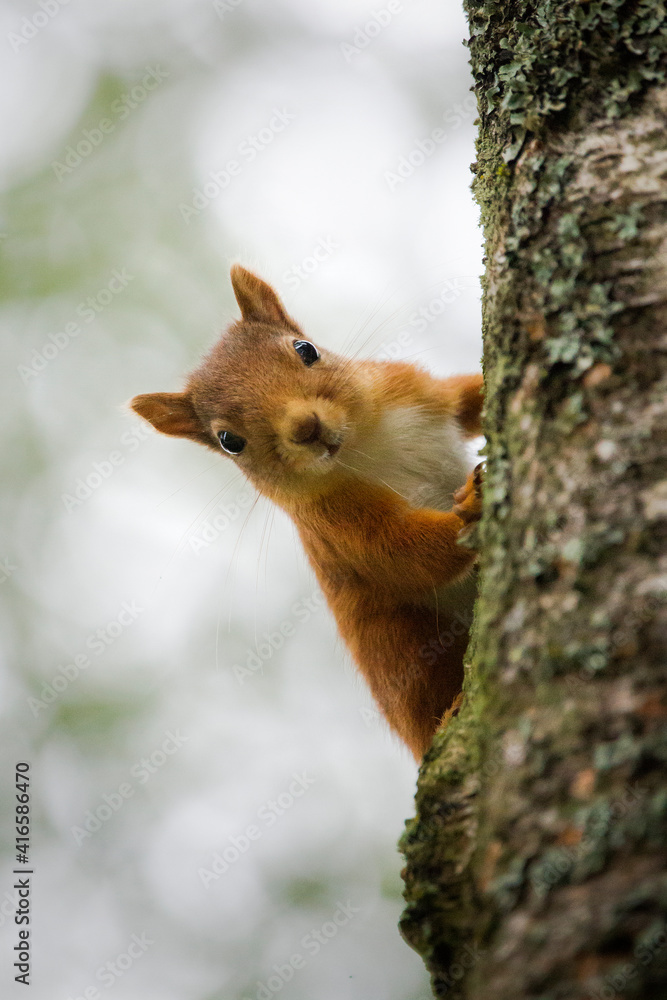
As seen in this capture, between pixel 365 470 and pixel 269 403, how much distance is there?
1.45ft

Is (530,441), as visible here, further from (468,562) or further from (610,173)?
(468,562)

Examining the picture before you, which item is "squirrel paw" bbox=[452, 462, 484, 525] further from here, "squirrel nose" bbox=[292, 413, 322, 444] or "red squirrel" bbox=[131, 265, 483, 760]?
"squirrel nose" bbox=[292, 413, 322, 444]

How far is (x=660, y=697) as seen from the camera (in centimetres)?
105

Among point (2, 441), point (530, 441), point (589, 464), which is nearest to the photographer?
point (589, 464)

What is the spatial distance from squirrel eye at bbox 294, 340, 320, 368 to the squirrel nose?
406 mm

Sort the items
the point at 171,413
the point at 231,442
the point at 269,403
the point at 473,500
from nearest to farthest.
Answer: the point at 473,500 < the point at 269,403 < the point at 231,442 < the point at 171,413

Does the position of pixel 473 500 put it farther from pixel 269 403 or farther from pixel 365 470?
pixel 269 403

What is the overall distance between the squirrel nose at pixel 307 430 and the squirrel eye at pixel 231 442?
13.0 inches

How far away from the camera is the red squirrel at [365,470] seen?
9.10 ft

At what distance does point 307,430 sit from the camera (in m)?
2.78

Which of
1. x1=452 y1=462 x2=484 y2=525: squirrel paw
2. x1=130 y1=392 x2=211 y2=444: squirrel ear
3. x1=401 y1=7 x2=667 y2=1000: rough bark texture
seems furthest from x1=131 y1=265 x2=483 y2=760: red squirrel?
x1=401 y1=7 x2=667 y2=1000: rough bark texture

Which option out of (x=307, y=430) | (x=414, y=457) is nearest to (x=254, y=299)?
(x=307, y=430)

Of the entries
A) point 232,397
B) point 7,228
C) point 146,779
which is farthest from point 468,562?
point 7,228

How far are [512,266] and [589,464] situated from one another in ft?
1.48
